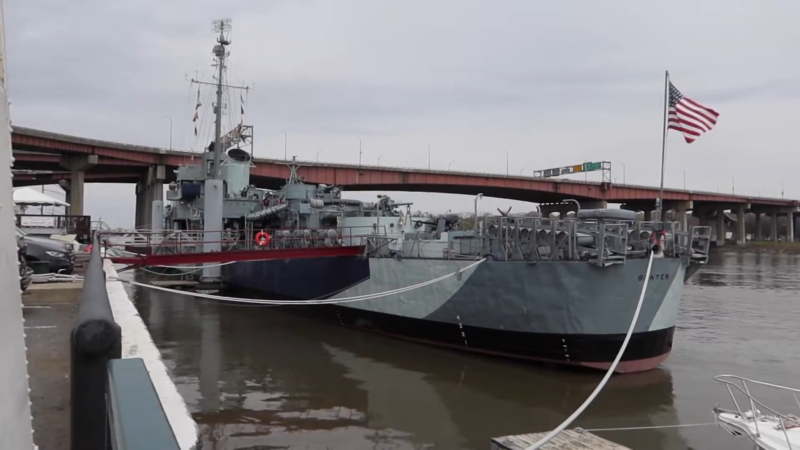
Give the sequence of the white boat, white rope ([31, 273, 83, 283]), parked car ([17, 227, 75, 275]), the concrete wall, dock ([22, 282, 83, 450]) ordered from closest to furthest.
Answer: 1. the concrete wall
2. dock ([22, 282, 83, 450])
3. the white boat
4. white rope ([31, 273, 83, 283])
5. parked car ([17, 227, 75, 275])

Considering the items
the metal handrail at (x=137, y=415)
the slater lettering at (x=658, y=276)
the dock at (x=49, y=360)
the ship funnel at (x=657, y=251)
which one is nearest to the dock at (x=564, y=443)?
the dock at (x=49, y=360)

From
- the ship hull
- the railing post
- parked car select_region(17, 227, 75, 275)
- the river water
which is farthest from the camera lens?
parked car select_region(17, 227, 75, 275)

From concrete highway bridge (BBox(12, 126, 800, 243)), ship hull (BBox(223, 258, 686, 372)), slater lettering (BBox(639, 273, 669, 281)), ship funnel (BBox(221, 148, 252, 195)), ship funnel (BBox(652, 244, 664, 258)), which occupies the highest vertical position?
concrete highway bridge (BBox(12, 126, 800, 243))

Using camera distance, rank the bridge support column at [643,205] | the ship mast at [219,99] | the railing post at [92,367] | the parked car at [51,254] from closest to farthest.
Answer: the railing post at [92,367] → the parked car at [51,254] → the ship mast at [219,99] → the bridge support column at [643,205]

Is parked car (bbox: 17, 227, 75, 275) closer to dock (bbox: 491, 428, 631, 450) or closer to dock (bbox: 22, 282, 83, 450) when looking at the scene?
dock (bbox: 22, 282, 83, 450)

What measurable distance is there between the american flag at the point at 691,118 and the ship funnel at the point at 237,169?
19.6 metres

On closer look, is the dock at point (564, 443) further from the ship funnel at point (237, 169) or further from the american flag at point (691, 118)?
the ship funnel at point (237, 169)

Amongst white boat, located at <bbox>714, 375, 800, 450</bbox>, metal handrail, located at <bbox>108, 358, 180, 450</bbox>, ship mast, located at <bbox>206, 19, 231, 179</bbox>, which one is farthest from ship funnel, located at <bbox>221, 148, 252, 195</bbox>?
metal handrail, located at <bbox>108, 358, 180, 450</bbox>

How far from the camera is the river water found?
30.1 ft

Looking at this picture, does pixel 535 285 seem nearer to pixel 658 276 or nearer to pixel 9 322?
pixel 658 276

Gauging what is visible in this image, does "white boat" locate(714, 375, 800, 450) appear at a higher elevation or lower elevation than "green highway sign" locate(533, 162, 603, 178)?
lower

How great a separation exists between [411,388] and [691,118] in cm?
1008

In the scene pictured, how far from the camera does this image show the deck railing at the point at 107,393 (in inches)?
58.2

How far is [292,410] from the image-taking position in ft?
33.1
